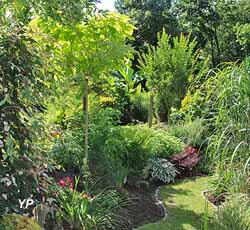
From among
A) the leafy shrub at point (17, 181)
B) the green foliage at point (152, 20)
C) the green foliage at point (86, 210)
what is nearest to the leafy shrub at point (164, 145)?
the green foliage at point (86, 210)

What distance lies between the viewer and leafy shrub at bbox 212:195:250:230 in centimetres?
437

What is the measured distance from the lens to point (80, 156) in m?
6.29

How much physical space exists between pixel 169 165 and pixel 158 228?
7.89ft

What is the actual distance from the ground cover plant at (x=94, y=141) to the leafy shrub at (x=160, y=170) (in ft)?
0.06

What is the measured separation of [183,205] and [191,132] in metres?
2.82

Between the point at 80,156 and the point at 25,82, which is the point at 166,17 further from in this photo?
the point at 25,82

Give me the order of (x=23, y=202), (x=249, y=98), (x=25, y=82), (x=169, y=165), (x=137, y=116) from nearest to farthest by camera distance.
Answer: (x=25, y=82), (x=23, y=202), (x=249, y=98), (x=169, y=165), (x=137, y=116)

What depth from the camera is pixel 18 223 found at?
360cm

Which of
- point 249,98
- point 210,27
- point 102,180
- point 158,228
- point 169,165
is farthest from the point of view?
point 210,27

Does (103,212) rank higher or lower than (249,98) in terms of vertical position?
lower

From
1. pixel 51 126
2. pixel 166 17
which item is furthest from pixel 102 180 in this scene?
pixel 166 17

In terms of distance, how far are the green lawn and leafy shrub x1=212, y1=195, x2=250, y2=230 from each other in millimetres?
695

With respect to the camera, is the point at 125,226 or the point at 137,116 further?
the point at 137,116

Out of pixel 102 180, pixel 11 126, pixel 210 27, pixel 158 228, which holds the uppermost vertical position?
pixel 210 27
